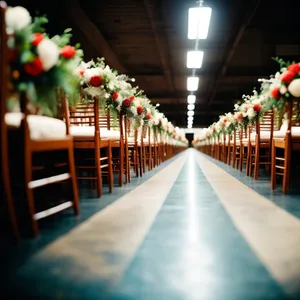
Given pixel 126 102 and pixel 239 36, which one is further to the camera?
pixel 239 36

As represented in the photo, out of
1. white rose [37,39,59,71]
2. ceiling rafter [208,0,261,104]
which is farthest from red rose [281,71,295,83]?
ceiling rafter [208,0,261,104]

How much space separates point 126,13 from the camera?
8305 mm

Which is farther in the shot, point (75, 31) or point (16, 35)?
point (75, 31)

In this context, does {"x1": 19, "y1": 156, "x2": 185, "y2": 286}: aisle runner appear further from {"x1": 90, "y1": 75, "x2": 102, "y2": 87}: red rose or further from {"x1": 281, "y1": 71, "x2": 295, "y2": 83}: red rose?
{"x1": 281, "y1": 71, "x2": 295, "y2": 83}: red rose

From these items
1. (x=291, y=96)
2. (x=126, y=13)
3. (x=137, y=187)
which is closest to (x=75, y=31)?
(x=126, y=13)

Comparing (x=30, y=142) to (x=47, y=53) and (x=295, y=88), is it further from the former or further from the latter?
(x=295, y=88)

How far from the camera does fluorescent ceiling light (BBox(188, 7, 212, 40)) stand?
7855 millimetres

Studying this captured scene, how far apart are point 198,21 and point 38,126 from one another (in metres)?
7.08

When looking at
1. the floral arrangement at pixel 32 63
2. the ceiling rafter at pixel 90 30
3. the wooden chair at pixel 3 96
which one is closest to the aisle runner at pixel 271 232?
the wooden chair at pixel 3 96

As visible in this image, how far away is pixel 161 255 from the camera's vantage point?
184cm

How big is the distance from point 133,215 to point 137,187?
71.0 inches

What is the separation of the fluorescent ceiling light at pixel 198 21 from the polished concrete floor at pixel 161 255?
5.83 metres

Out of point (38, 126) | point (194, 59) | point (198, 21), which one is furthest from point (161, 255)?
point (194, 59)

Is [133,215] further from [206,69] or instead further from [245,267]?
[206,69]
